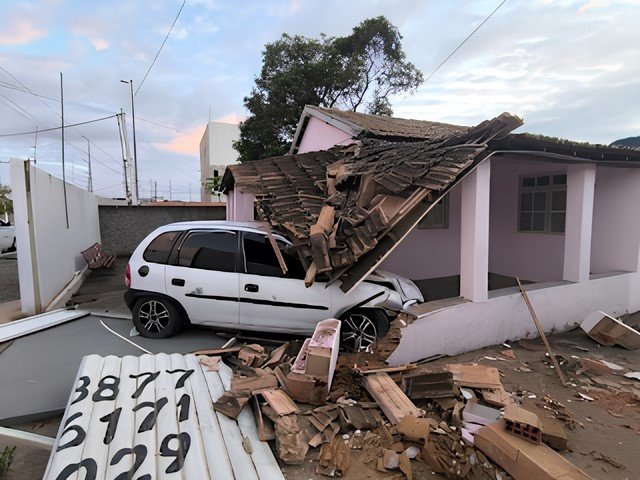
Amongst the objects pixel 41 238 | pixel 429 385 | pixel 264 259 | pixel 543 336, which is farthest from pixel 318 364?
pixel 41 238

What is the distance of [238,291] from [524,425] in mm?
3431

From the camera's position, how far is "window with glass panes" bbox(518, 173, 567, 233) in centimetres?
812

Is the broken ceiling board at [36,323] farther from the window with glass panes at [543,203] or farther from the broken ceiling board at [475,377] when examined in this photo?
the window with glass panes at [543,203]

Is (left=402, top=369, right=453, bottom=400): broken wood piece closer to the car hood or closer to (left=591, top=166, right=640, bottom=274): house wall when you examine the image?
the car hood

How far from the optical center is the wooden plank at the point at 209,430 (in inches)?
101

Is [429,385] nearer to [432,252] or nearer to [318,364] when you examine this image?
[318,364]

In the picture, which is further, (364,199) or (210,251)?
(364,199)

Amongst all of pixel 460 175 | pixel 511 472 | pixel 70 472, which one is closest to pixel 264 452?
pixel 70 472

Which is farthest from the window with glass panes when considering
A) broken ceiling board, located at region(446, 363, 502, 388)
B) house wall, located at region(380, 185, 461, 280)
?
broken ceiling board, located at region(446, 363, 502, 388)

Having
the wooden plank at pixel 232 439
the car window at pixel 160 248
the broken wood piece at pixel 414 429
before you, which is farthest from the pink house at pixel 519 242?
the wooden plank at pixel 232 439

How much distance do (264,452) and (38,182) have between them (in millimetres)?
6551

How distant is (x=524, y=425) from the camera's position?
2.85 meters

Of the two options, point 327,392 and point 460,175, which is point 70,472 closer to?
point 327,392

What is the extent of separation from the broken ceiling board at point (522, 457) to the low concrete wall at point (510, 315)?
1839 mm
